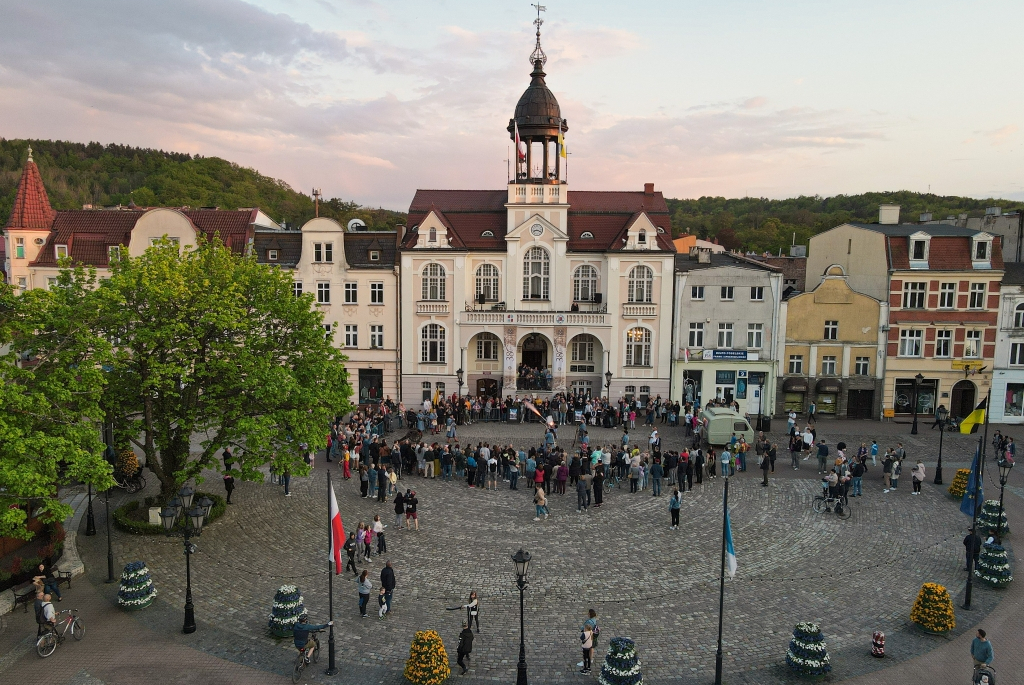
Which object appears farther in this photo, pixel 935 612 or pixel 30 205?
pixel 30 205

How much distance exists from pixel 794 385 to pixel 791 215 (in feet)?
198

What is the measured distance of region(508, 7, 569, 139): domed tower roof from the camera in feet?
147

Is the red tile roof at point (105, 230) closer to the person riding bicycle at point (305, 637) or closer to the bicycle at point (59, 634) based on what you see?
the bicycle at point (59, 634)

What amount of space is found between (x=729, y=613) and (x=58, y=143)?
416 feet

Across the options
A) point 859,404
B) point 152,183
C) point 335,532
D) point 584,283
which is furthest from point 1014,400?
point 152,183

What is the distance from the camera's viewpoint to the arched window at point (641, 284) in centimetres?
4444

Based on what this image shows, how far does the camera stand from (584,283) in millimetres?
45438

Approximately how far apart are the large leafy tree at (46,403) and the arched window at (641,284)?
30.3 m

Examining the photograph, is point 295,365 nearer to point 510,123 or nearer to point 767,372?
point 510,123

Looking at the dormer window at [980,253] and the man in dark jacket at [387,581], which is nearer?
the man in dark jacket at [387,581]

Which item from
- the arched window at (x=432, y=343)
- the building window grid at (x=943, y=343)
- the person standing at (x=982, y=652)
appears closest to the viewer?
the person standing at (x=982, y=652)

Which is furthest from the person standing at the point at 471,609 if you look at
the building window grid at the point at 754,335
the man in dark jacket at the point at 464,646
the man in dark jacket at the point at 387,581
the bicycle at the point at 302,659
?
the building window grid at the point at 754,335

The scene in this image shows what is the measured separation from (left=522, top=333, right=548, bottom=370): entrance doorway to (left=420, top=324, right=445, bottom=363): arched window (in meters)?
5.30

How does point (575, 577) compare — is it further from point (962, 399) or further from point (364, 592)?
point (962, 399)
